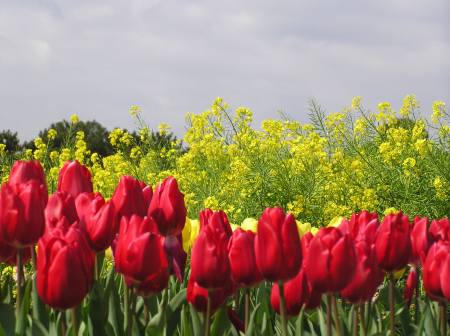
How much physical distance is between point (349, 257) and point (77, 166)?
1.00 meters

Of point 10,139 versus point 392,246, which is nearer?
point 392,246

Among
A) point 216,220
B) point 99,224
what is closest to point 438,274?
point 216,220

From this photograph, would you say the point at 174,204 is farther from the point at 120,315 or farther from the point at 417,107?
the point at 417,107

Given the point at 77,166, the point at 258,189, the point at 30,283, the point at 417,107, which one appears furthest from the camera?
the point at 417,107

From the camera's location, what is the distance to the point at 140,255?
1.67 m

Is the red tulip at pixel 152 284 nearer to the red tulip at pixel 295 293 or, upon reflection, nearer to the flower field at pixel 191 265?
the flower field at pixel 191 265

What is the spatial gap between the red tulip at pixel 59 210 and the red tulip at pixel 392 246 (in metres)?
0.80

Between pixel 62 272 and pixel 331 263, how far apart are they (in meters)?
0.56

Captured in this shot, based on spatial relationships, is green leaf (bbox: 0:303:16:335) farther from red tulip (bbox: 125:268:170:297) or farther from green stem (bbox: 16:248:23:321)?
red tulip (bbox: 125:268:170:297)

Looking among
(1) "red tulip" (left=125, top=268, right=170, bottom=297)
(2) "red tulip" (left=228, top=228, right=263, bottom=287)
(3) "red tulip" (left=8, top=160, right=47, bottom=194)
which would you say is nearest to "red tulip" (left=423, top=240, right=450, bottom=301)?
(2) "red tulip" (left=228, top=228, right=263, bottom=287)

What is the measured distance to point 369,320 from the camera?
7.15 ft

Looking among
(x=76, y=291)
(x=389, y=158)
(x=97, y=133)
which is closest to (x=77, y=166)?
(x=76, y=291)

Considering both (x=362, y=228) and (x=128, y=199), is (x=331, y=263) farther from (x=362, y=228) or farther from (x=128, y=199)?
(x=128, y=199)

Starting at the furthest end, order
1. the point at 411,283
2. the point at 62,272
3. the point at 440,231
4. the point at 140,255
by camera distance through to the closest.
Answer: the point at 411,283 < the point at 440,231 < the point at 140,255 < the point at 62,272
